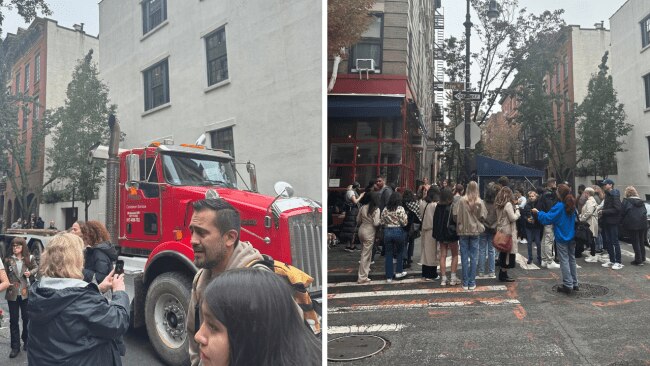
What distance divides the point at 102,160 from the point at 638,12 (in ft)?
6.02

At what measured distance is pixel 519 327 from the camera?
2121 millimetres

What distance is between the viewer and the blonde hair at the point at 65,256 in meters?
1.27

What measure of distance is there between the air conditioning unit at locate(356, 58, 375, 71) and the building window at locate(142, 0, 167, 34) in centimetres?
55

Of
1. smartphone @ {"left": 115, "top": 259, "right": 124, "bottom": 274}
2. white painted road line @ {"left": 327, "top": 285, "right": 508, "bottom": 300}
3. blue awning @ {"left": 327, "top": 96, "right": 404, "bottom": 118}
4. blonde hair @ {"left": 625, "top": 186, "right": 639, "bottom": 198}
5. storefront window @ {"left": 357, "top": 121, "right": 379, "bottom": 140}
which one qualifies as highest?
blue awning @ {"left": 327, "top": 96, "right": 404, "bottom": 118}

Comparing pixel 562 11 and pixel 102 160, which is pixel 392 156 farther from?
pixel 562 11

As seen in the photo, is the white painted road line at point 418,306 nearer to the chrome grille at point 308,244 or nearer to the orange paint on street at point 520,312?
the orange paint on street at point 520,312

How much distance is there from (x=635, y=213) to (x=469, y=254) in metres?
2.92

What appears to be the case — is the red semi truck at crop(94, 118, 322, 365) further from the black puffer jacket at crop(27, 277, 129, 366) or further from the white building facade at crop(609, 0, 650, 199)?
the white building facade at crop(609, 0, 650, 199)

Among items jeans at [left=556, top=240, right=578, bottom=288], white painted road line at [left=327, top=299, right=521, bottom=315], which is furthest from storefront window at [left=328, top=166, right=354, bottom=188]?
jeans at [left=556, top=240, right=578, bottom=288]

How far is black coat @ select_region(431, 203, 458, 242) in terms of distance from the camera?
192 inches

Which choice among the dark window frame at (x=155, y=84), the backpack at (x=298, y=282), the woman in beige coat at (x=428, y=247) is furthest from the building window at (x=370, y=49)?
the woman in beige coat at (x=428, y=247)

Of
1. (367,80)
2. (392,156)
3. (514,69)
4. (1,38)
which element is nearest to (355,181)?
(392,156)

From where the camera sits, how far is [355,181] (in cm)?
139

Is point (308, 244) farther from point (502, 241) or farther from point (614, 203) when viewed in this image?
point (502, 241)
